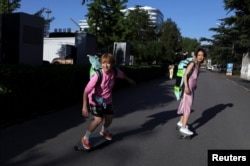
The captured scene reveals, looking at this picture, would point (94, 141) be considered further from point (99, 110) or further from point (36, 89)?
point (36, 89)

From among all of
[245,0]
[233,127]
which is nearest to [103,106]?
[233,127]

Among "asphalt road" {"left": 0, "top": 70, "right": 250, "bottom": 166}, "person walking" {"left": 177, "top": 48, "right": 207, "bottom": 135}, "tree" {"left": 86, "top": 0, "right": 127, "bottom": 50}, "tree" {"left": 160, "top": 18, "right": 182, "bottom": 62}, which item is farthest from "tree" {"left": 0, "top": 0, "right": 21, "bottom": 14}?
"tree" {"left": 160, "top": 18, "right": 182, "bottom": 62}

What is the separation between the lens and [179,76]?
8016 millimetres

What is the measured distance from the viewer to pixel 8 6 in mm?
20641

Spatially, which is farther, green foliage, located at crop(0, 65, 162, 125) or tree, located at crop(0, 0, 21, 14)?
tree, located at crop(0, 0, 21, 14)

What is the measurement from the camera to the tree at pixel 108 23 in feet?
105

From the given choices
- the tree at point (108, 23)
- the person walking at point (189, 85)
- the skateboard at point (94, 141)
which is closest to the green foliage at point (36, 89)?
the skateboard at point (94, 141)

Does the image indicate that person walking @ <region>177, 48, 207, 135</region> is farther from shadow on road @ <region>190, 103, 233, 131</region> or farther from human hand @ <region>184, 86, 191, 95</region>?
shadow on road @ <region>190, 103, 233, 131</region>

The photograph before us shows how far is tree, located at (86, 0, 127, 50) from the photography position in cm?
3209

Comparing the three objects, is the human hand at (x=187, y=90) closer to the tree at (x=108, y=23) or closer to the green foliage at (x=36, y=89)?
the green foliage at (x=36, y=89)

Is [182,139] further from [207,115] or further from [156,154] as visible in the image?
[207,115]

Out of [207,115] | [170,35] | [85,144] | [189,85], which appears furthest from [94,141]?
A: [170,35]

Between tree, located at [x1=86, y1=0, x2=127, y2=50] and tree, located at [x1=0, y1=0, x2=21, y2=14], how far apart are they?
30.8 ft

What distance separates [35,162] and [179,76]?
3.69 meters
